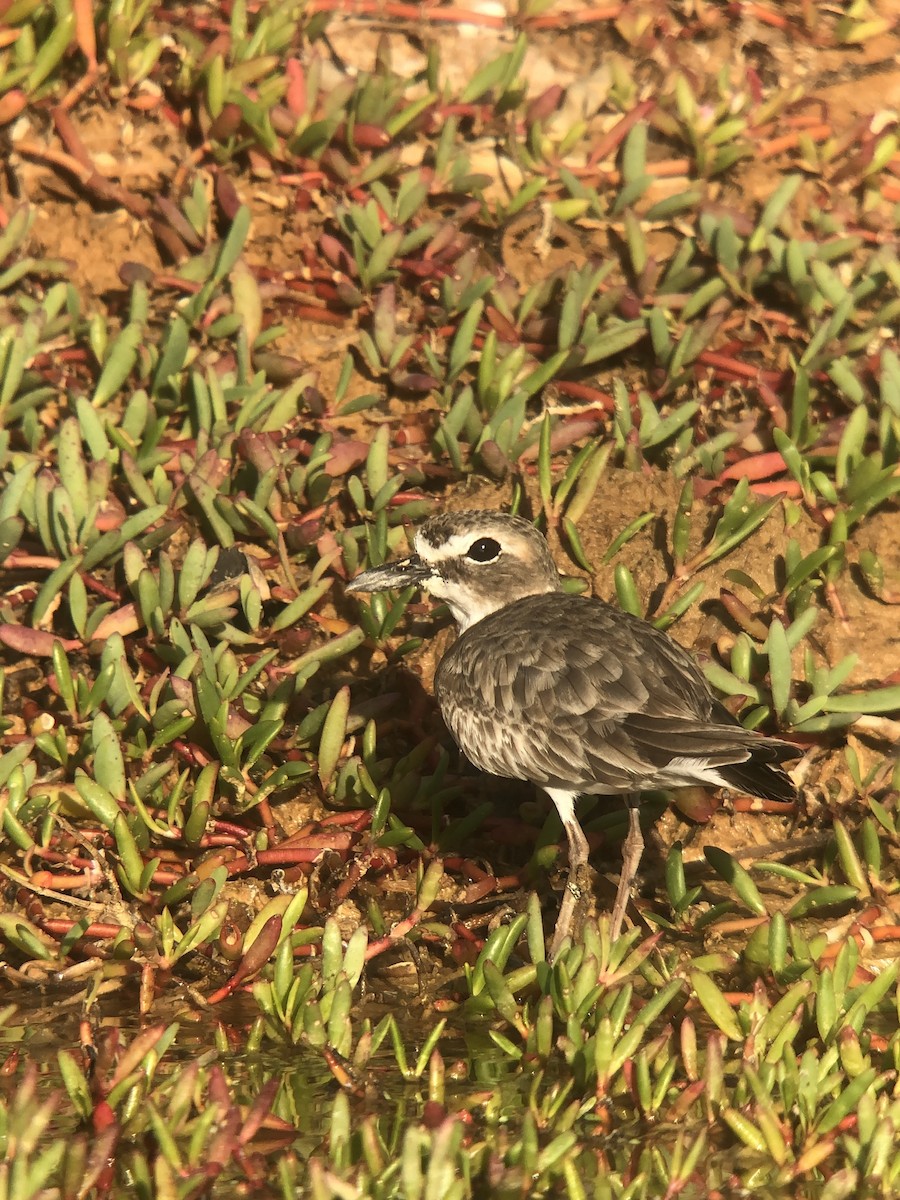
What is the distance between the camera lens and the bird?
516cm

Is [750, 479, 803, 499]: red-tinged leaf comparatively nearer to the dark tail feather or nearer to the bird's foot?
the dark tail feather

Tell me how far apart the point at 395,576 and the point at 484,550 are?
373mm

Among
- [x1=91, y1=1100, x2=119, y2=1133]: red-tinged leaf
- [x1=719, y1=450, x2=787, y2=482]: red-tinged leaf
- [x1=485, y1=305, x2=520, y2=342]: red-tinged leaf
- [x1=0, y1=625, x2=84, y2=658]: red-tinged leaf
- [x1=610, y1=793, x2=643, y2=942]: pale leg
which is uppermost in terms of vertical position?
[x1=485, y1=305, x2=520, y2=342]: red-tinged leaf

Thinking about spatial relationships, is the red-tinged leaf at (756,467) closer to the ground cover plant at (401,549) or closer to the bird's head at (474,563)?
the ground cover plant at (401,549)

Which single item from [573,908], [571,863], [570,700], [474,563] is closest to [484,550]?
[474,563]

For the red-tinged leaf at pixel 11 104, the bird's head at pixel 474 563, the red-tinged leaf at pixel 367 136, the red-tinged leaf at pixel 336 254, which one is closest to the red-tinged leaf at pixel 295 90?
the red-tinged leaf at pixel 367 136

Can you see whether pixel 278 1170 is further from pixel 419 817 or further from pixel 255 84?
pixel 255 84

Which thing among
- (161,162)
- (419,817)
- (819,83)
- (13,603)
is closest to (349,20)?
(161,162)

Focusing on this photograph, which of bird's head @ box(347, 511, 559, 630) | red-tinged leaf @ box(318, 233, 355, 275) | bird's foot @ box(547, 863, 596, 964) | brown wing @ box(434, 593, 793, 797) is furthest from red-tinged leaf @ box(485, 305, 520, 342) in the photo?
bird's foot @ box(547, 863, 596, 964)

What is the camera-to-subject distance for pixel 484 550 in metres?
6.09

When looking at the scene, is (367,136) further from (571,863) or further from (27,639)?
(571,863)

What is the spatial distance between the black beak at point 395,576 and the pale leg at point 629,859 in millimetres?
1215

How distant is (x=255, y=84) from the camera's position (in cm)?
800

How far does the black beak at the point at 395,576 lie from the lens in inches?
241
